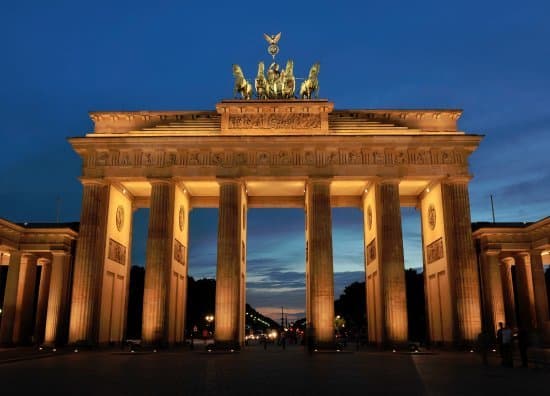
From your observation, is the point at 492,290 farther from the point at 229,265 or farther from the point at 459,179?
the point at 229,265

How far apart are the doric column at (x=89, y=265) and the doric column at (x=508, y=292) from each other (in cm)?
3429

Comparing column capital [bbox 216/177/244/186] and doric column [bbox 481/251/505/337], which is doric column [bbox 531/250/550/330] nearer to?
doric column [bbox 481/251/505/337]

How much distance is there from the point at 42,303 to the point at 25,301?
1601 mm

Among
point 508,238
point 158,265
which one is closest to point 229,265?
point 158,265

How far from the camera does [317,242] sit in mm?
38156

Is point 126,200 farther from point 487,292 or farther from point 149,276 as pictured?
point 487,292

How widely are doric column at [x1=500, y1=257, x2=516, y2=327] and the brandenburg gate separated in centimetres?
836

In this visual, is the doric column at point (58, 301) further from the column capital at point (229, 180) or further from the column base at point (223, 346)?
the column capital at point (229, 180)

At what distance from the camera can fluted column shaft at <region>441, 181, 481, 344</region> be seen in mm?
36406

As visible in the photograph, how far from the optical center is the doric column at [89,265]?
121 feet

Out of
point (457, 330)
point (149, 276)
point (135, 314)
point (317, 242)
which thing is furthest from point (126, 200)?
point (135, 314)

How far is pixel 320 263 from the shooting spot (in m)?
37.7

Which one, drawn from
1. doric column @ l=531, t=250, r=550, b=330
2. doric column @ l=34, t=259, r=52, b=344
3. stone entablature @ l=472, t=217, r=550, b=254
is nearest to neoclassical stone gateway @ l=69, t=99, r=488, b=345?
stone entablature @ l=472, t=217, r=550, b=254

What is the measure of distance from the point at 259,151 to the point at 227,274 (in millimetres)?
9736
